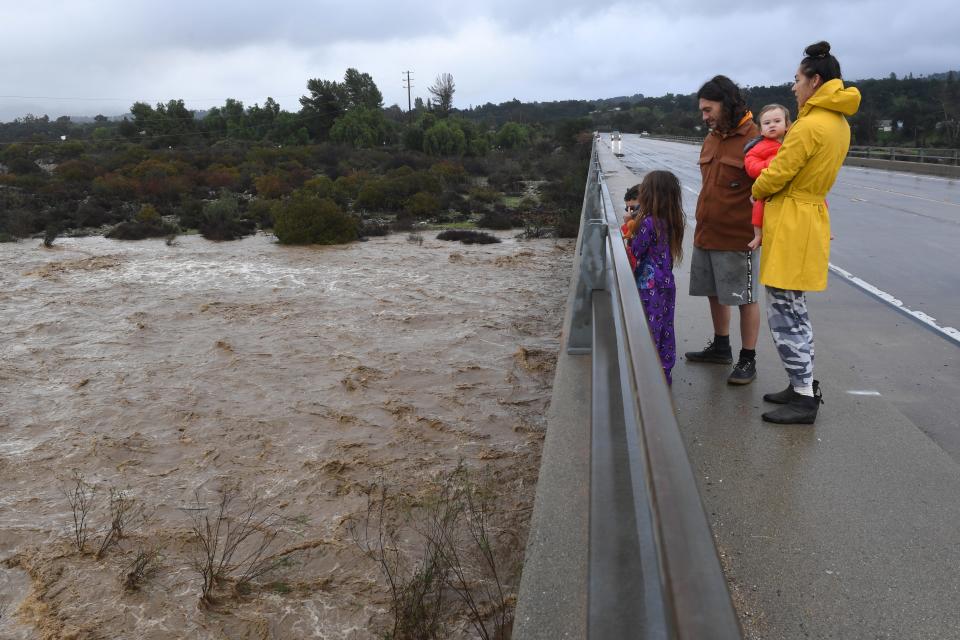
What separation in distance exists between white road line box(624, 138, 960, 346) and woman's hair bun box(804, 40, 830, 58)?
3406 mm

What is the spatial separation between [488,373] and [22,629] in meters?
5.40

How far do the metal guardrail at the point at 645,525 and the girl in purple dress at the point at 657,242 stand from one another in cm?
149

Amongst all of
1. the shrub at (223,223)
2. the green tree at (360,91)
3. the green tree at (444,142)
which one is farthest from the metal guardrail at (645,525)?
the green tree at (360,91)

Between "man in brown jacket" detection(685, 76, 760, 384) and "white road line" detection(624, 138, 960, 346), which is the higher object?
"man in brown jacket" detection(685, 76, 760, 384)

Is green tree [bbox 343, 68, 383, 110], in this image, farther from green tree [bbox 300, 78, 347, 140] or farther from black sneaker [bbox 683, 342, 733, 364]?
black sneaker [bbox 683, 342, 733, 364]

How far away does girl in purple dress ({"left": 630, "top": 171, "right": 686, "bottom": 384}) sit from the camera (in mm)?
4316

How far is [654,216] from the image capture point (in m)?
4.32

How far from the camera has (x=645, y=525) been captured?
203cm

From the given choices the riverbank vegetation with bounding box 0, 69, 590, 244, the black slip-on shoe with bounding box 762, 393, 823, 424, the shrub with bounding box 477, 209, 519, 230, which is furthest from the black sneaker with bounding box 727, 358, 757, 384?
the shrub with bounding box 477, 209, 519, 230

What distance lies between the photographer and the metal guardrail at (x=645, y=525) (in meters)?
1.10

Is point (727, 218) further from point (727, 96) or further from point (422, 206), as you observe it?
point (422, 206)

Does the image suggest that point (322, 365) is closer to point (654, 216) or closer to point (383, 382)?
point (383, 382)

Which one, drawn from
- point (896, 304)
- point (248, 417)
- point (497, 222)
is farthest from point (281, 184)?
point (896, 304)

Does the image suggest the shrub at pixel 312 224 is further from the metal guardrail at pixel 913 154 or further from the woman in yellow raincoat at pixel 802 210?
the metal guardrail at pixel 913 154
